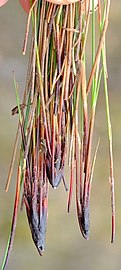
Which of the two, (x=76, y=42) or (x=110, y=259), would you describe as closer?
(x=76, y=42)

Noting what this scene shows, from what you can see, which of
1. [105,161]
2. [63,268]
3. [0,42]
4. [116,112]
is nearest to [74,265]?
[63,268]

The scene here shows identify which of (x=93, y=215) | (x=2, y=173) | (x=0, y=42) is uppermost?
(x=0, y=42)

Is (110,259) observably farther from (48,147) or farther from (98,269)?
(48,147)

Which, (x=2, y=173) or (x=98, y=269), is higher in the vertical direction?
(x=2, y=173)

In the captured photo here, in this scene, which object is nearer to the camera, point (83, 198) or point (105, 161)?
point (83, 198)

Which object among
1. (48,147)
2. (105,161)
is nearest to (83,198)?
(48,147)

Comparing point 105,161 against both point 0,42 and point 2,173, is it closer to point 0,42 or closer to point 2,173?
point 2,173
